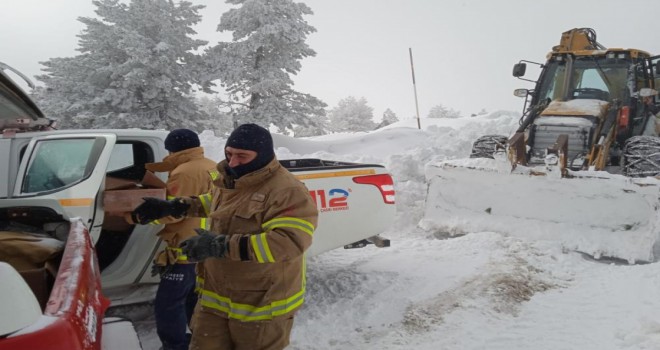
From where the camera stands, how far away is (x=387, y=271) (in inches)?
207

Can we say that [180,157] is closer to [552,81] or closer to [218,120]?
[552,81]

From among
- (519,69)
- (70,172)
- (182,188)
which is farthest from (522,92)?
(70,172)

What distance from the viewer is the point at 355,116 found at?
41.9 meters

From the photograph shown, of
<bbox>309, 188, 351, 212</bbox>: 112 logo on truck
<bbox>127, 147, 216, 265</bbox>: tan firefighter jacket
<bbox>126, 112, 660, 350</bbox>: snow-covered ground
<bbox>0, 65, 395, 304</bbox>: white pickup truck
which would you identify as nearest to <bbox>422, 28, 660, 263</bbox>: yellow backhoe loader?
<bbox>126, 112, 660, 350</bbox>: snow-covered ground

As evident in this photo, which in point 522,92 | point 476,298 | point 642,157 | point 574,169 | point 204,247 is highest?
point 522,92

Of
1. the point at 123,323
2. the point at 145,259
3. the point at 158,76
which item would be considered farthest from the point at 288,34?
the point at 123,323

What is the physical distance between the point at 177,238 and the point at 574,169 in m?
6.28

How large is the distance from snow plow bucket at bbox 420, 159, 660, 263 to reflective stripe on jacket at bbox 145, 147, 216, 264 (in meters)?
4.48

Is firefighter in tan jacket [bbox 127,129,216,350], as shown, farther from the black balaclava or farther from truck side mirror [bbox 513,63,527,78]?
truck side mirror [bbox 513,63,527,78]

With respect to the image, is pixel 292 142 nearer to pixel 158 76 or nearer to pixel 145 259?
pixel 158 76

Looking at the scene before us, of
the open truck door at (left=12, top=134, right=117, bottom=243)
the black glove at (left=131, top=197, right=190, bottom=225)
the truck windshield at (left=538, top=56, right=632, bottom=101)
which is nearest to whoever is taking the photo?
the black glove at (left=131, top=197, right=190, bottom=225)

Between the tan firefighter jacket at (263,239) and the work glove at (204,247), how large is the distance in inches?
1.6

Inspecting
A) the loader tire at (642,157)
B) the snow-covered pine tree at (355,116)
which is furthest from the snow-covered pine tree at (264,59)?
the snow-covered pine tree at (355,116)

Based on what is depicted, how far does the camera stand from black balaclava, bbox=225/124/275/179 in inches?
94.7
